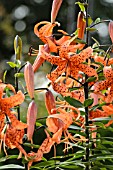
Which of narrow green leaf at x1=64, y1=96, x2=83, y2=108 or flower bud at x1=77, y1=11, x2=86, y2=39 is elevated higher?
flower bud at x1=77, y1=11, x2=86, y2=39

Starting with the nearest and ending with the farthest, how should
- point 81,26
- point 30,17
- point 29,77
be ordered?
point 29,77 → point 81,26 → point 30,17

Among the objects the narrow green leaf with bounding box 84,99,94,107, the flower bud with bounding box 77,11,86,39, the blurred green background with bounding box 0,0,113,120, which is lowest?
the narrow green leaf with bounding box 84,99,94,107

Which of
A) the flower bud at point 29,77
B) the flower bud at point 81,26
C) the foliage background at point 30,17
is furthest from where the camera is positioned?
the foliage background at point 30,17

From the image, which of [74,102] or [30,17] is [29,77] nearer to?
[74,102]

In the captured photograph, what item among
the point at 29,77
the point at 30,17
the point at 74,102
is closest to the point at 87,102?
the point at 74,102

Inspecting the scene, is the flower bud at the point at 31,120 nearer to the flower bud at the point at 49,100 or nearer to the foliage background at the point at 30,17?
the flower bud at the point at 49,100

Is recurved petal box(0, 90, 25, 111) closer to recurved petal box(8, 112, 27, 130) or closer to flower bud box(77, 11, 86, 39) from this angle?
recurved petal box(8, 112, 27, 130)

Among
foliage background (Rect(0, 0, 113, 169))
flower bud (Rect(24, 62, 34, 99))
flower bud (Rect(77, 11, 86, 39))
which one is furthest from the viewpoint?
foliage background (Rect(0, 0, 113, 169))

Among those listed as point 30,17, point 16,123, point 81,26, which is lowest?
point 16,123

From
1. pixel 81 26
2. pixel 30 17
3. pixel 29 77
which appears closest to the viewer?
pixel 29 77

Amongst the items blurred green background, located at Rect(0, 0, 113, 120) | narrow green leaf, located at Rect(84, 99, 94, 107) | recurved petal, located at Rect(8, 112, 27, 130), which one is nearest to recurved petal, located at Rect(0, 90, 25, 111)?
recurved petal, located at Rect(8, 112, 27, 130)

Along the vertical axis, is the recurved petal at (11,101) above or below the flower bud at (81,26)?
below

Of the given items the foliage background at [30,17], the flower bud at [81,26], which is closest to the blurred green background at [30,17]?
the foliage background at [30,17]

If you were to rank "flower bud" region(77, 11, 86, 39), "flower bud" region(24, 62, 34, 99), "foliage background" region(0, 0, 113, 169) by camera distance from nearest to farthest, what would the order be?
"flower bud" region(24, 62, 34, 99) < "flower bud" region(77, 11, 86, 39) < "foliage background" region(0, 0, 113, 169)
